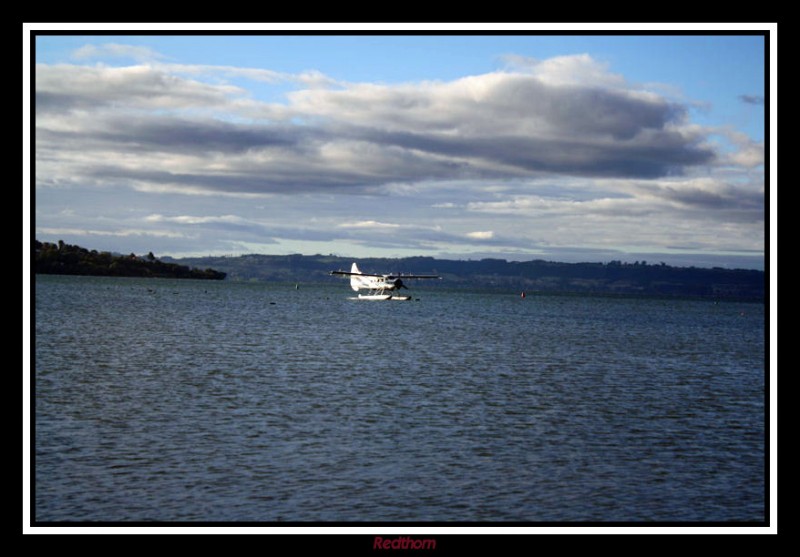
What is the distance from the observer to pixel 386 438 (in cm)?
2505

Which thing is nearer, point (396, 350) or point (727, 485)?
point (727, 485)

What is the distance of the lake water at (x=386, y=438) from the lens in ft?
58.6

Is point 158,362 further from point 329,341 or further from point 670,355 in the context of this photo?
point 670,355

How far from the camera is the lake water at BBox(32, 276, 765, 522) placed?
1786 centimetres

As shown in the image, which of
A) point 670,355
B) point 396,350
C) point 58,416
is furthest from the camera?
point 670,355
